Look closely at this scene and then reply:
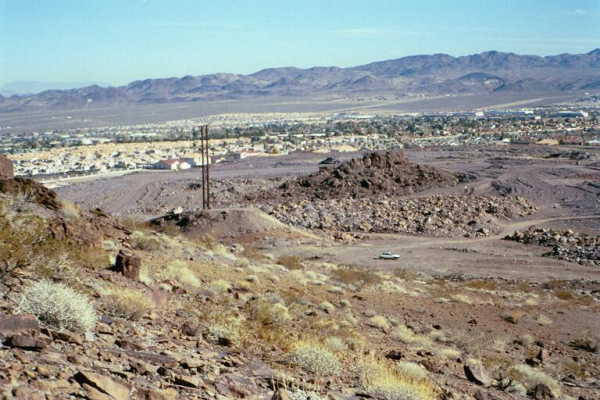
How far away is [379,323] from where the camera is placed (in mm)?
17438

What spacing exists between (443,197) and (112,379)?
1882 inches

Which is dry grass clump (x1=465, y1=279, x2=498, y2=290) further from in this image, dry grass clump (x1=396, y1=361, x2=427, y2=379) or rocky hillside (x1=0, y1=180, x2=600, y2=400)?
dry grass clump (x1=396, y1=361, x2=427, y2=379)

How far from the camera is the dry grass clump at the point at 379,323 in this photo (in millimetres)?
17234

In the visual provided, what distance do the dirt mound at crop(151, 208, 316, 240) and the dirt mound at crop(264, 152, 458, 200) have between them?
52.0ft

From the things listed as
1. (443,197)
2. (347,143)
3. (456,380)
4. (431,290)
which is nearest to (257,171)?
(443,197)

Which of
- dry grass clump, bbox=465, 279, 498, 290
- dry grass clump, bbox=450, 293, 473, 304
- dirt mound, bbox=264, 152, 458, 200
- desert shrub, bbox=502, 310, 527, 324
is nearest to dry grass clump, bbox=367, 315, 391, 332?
desert shrub, bbox=502, 310, 527, 324

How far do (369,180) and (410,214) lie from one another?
37.7ft

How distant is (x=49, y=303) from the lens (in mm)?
9188

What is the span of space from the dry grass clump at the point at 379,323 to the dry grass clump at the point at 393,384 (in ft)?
19.6

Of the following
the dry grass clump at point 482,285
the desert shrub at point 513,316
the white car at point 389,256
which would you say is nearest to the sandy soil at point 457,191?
the white car at point 389,256

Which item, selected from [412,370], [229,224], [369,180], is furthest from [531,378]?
[369,180]

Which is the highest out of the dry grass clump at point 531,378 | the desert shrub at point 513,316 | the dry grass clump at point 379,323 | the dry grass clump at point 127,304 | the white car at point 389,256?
the dry grass clump at point 127,304

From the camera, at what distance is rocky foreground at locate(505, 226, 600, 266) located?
36219 mm

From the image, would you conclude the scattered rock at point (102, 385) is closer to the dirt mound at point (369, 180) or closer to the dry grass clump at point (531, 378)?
the dry grass clump at point (531, 378)
